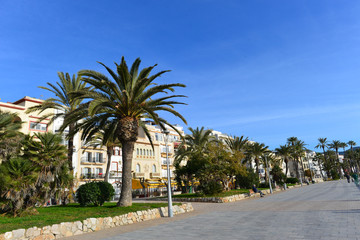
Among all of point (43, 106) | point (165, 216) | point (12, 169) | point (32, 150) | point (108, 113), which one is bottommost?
point (165, 216)

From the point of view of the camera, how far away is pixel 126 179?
56.7 ft

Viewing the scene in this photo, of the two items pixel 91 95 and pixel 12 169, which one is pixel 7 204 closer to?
pixel 12 169

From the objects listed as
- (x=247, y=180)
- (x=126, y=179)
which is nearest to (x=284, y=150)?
(x=247, y=180)

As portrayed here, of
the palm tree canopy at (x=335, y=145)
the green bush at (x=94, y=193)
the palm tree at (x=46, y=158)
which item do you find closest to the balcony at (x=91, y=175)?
the green bush at (x=94, y=193)

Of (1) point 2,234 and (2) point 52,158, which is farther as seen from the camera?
(2) point 52,158

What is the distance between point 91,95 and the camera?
16531mm

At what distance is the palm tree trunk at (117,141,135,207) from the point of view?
16859 millimetres

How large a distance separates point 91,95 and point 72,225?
8.30 m

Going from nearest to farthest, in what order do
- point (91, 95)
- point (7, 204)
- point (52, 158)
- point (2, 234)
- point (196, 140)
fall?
point (2, 234) → point (7, 204) → point (91, 95) → point (52, 158) → point (196, 140)

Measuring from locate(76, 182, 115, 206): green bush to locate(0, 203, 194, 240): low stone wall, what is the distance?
4.60m

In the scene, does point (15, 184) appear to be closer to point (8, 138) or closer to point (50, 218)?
point (50, 218)

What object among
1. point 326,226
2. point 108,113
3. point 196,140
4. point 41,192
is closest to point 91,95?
point 108,113

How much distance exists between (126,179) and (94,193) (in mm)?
2975

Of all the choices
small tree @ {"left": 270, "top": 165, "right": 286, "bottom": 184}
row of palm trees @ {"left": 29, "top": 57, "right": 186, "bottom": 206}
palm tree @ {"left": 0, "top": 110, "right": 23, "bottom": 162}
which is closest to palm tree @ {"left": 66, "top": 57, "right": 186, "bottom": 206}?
row of palm trees @ {"left": 29, "top": 57, "right": 186, "bottom": 206}
